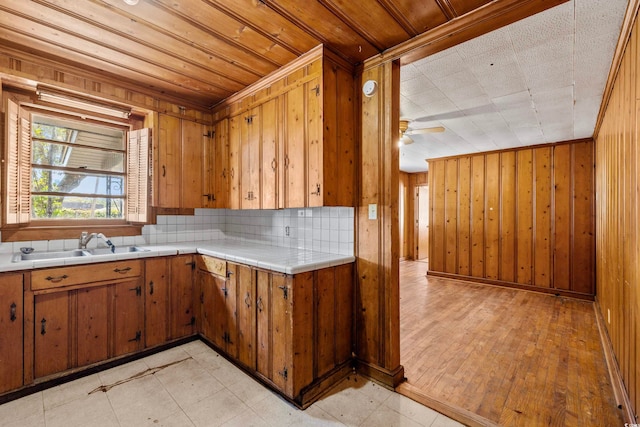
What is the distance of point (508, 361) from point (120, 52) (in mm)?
4059

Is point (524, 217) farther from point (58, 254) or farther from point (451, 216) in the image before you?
point (58, 254)

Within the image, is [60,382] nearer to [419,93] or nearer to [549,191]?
[419,93]

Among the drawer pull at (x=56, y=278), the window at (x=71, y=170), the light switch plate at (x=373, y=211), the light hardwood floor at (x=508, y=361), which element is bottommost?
the light hardwood floor at (x=508, y=361)

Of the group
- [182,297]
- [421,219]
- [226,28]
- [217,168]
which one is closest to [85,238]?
[182,297]

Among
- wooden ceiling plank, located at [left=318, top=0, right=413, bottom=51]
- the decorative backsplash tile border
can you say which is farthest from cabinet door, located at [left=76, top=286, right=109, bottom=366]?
wooden ceiling plank, located at [left=318, top=0, right=413, bottom=51]

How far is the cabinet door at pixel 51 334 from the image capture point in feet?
6.79

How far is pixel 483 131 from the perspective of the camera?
4.12 meters

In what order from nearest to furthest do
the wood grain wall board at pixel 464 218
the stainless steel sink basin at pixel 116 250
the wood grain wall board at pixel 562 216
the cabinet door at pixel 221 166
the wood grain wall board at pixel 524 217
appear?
the stainless steel sink basin at pixel 116 250, the cabinet door at pixel 221 166, the wood grain wall board at pixel 562 216, the wood grain wall board at pixel 524 217, the wood grain wall board at pixel 464 218

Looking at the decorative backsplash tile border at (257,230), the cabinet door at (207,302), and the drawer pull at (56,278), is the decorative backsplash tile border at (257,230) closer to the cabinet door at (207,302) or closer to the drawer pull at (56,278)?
the drawer pull at (56,278)

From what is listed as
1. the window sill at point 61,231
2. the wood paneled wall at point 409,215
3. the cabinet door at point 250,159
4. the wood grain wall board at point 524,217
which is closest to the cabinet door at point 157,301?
the window sill at point 61,231

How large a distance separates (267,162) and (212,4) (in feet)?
4.01

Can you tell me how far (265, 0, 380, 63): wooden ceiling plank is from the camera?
173 centimetres

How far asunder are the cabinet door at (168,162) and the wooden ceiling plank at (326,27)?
188 cm

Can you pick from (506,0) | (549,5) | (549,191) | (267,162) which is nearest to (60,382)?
(267,162)
